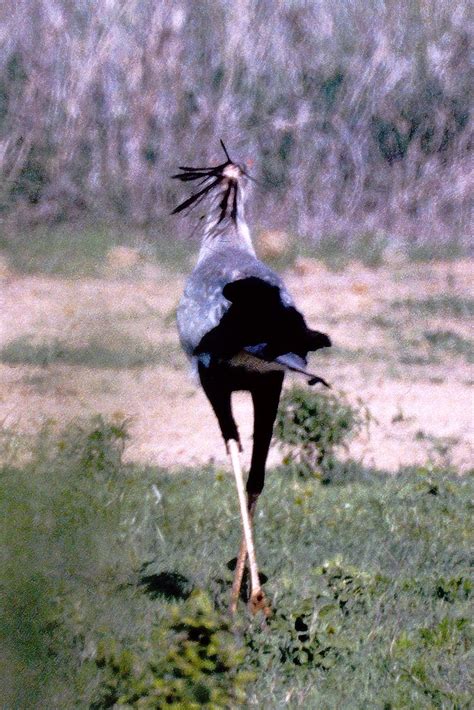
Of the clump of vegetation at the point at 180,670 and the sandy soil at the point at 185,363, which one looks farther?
the clump of vegetation at the point at 180,670

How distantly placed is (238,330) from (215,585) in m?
0.94

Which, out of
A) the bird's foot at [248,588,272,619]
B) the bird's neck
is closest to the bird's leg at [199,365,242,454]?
the bird's foot at [248,588,272,619]

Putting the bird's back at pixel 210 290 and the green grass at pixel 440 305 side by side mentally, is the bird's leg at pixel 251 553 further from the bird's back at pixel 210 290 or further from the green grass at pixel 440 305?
the green grass at pixel 440 305

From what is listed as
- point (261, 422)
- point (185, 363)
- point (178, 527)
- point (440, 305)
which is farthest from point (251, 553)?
point (440, 305)

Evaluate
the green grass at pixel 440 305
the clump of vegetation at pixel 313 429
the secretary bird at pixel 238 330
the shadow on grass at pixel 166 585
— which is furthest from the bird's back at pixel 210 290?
the green grass at pixel 440 305

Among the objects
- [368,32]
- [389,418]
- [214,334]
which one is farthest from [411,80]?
[214,334]

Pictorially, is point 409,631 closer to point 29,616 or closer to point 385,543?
point 385,543

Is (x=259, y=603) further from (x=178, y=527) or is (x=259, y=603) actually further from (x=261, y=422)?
(x=178, y=527)

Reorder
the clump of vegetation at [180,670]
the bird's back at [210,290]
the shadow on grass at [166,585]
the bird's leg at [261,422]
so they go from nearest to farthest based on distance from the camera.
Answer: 1. the clump of vegetation at [180,670]
2. the shadow on grass at [166,585]
3. the bird's back at [210,290]
4. the bird's leg at [261,422]

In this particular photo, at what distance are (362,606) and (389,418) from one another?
11.1ft

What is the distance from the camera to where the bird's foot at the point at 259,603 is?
4125mm

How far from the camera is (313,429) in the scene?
6.48m

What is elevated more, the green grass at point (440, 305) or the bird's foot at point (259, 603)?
the green grass at point (440, 305)

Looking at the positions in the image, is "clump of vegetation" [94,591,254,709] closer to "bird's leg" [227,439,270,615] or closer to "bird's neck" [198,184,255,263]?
"bird's leg" [227,439,270,615]
